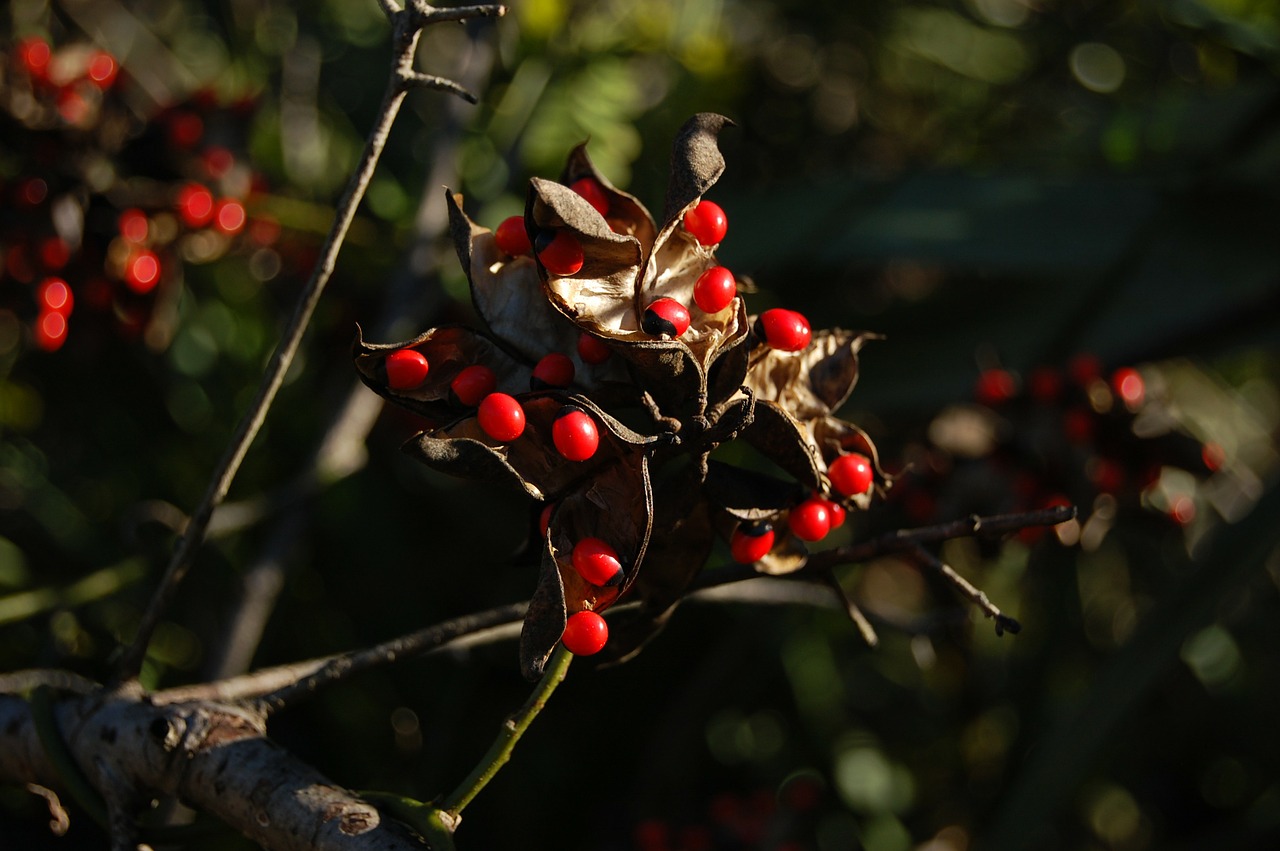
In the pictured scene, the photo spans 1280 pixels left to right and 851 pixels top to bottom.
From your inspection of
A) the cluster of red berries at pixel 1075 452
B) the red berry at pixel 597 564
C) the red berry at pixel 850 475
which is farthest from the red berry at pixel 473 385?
the cluster of red berries at pixel 1075 452

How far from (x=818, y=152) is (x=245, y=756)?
5.82 feet

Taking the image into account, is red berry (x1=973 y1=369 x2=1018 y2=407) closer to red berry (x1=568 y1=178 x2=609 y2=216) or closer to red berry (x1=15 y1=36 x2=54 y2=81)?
red berry (x1=568 y1=178 x2=609 y2=216)

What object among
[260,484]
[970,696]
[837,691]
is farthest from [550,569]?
[970,696]

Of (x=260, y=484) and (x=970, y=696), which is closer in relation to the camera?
(x=260, y=484)

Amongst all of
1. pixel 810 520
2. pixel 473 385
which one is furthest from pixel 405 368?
pixel 810 520

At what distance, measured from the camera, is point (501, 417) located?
1.85ft

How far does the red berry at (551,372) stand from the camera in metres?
0.62

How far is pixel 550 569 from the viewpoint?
22.2 inches

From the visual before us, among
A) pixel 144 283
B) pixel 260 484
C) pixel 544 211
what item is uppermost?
pixel 544 211

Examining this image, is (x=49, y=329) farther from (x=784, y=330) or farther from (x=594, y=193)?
(x=784, y=330)

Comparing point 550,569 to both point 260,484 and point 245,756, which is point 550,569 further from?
point 260,484

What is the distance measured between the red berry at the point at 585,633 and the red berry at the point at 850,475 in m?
0.19

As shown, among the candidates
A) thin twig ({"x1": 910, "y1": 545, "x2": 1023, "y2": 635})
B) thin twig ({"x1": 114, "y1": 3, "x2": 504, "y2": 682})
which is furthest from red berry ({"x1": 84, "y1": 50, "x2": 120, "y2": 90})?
thin twig ({"x1": 910, "y1": 545, "x2": 1023, "y2": 635})

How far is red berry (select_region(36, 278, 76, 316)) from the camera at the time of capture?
97cm
